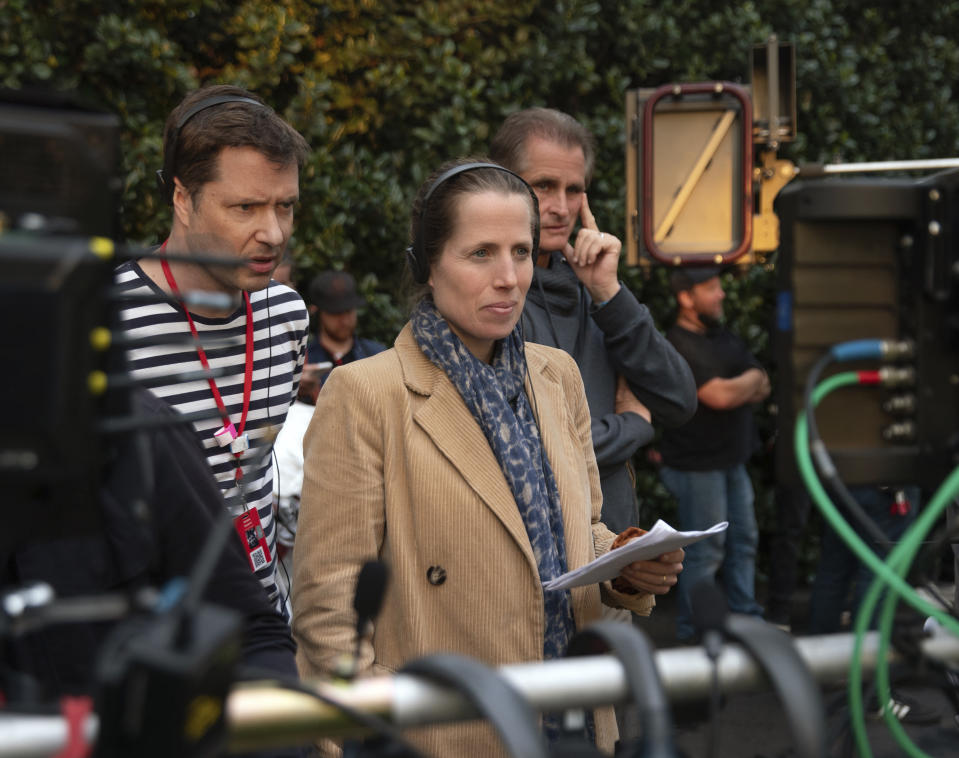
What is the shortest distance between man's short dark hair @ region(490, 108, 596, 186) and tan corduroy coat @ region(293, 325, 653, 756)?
1.24 m

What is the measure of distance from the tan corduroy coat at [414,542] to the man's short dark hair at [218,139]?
634mm

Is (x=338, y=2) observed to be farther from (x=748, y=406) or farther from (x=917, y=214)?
(x=917, y=214)

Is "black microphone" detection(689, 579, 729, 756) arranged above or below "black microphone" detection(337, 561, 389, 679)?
below

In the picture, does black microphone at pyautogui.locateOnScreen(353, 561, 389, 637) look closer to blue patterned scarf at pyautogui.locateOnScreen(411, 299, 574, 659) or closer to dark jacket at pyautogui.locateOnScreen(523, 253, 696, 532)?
blue patterned scarf at pyautogui.locateOnScreen(411, 299, 574, 659)

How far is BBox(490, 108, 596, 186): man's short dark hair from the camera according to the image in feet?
11.0

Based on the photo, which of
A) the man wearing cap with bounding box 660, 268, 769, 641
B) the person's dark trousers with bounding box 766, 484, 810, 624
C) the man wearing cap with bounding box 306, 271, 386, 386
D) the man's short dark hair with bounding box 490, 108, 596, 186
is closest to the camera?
the man's short dark hair with bounding box 490, 108, 596, 186

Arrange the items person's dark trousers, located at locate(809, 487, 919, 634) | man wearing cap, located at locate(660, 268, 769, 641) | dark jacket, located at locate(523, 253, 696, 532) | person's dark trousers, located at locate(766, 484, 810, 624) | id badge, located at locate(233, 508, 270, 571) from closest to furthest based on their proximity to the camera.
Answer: id badge, located at locate(233, 508, 270, 571)
dark jacket, located at locate(523, 253, 696, 532)
person's dark trousers, located at locate(809, 487, 919, 634)
man wearing cap, located at locate(660, 268, 769, 641)
person's dark trousers, located at locate(766, 484, 810, 624)

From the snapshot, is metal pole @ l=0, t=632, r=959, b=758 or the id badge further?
the id badge

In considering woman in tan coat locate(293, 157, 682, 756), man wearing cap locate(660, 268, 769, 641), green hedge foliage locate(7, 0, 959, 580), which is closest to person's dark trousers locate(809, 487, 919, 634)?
man wearing cap locate(660, 268, 769, 641)

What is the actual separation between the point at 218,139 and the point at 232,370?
1.85 ft

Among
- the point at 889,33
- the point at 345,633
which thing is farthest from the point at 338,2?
the point at 345,633

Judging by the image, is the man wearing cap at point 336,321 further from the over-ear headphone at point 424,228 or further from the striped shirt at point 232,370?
the over-ear headphone at point 424,228

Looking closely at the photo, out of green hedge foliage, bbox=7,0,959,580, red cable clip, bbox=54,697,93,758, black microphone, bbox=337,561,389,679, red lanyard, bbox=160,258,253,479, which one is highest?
green hedge foliage, bbox=7,0,959,580

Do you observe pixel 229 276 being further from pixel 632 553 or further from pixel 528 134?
pixel 528 134
